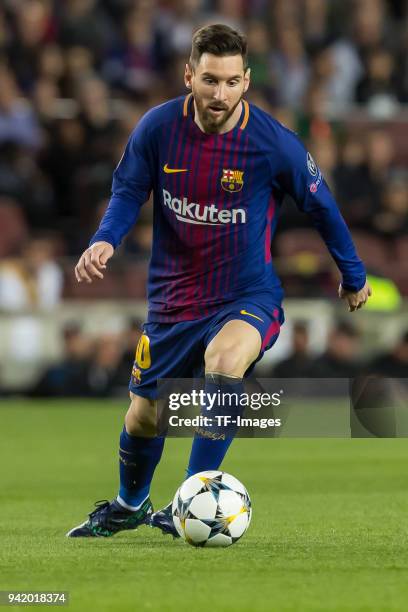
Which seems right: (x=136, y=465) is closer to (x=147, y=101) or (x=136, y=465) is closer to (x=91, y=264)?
(x=91, y=264)

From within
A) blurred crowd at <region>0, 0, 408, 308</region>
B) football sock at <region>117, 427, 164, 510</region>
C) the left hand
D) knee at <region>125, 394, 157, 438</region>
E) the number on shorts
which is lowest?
blurred crowd at <region>0, 0, 408, 308</region>

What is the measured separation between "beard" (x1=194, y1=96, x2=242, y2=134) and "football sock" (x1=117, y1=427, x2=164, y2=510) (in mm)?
1432

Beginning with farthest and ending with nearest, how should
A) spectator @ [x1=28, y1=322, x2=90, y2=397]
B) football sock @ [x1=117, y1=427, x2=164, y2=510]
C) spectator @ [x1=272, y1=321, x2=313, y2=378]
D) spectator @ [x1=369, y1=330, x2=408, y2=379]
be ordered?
spectator @ [x1=28, y1=322, x2=90, y2=397] → spectator @ [x1=272, y1=321, x2=313, y2=378] → spectator @ [x1=369, y1=330, x2=408, y2=379] → football sock @ [x1=117, y1=427, x2=164, y2=510]

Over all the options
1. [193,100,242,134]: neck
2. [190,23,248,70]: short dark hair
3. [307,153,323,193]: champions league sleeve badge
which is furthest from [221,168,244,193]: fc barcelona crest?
[190,23,248,70]: short dark hair

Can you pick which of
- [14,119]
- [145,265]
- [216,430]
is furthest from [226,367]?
[14,119]

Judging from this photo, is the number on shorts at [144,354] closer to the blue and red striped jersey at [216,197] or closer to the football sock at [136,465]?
the blue and red striped jersey at [216,197]

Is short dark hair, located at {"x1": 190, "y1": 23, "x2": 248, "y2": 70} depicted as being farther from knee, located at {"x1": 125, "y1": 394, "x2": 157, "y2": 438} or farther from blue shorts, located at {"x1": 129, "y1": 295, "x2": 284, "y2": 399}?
knee, located at {"x1": 125, "y1": 394, "x2": 157, "y2": 438}

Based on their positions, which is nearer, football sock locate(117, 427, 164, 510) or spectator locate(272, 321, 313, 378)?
→ football sock locate(117, 427, 164, 510)

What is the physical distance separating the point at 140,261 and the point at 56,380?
5.03ft

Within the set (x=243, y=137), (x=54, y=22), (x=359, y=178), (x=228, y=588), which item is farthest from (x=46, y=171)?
(x=228, y=588)

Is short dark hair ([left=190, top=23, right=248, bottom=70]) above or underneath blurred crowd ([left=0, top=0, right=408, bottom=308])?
above

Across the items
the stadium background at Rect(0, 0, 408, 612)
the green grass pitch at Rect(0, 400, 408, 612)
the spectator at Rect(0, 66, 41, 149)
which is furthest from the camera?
the spectator at Rect(0, 66, 41, 149)

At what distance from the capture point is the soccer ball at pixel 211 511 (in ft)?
20.2

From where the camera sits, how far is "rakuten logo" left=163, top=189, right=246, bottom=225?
6.59 meters
